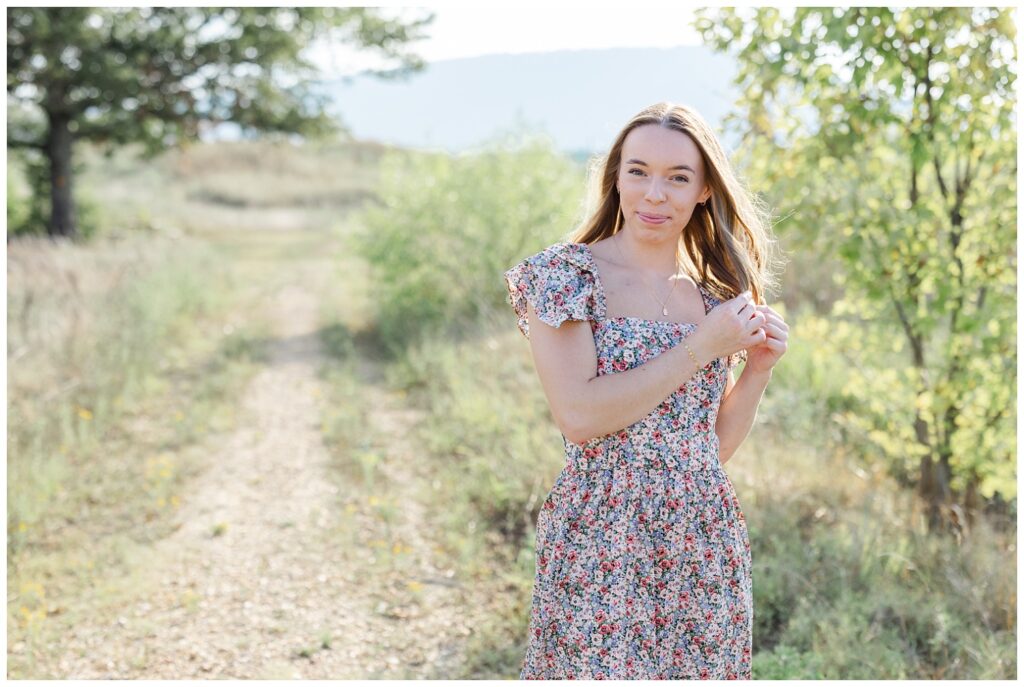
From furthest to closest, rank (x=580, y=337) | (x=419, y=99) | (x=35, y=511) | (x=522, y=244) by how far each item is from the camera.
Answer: (x=419, y=99), (x=522, y=244), (x=35, y=511), (x=580, y=337)

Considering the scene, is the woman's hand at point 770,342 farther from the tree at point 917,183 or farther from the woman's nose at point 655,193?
the tree at point 917,183

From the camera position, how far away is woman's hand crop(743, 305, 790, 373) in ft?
7.37

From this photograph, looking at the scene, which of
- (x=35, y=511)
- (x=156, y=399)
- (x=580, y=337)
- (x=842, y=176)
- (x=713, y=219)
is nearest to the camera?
(x=580, y=337)

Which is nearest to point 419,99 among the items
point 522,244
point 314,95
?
point 314,95

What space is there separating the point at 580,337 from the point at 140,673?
8.96 feet

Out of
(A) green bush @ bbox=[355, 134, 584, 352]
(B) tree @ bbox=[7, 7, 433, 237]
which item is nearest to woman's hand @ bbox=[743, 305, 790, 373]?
(A) green bush @ bbox=[355, 134, 584, 352]

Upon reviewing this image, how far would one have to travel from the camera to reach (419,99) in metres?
14.2

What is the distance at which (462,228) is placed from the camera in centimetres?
1003

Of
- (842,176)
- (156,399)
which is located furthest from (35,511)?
(842,176)

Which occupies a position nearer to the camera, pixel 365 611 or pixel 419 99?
pixel 365 611

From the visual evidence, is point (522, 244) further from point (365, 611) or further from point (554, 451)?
point (365, 611)

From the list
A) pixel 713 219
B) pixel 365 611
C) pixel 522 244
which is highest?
pixel 713 219

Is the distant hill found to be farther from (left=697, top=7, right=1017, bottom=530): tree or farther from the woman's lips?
the woman's lips

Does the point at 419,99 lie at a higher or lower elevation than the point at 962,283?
higher
